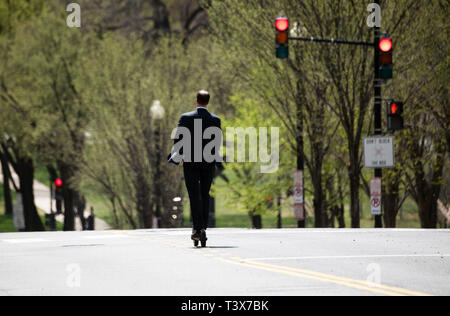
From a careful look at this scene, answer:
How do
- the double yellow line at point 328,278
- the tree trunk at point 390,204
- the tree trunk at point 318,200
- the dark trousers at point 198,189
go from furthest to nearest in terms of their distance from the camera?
the tree trunk at point 390,204 → the tree trunk at point 318,200 → the dark trousers at point 198,189 → the double yellow line at point 328,278

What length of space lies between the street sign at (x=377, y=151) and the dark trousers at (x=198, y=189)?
35.7ft

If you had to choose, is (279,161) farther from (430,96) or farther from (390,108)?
(390,108)

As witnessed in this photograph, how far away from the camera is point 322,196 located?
32.9 meters

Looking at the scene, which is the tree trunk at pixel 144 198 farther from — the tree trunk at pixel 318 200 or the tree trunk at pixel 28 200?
the tree trunk at pixel 28 200

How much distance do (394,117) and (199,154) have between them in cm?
1140

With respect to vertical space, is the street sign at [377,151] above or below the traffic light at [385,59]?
below

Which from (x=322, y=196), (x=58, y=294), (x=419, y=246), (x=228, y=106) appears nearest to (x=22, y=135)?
(x=228, y=106)

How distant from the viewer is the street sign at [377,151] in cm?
2311

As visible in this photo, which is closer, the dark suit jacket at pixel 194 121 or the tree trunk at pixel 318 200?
the dark suit jacket at pixel 194 121

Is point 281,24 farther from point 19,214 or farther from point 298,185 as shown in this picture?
point 19,214

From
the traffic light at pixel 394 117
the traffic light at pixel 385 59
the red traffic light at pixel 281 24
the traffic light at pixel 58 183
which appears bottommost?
the traffic light at pixel 58 183

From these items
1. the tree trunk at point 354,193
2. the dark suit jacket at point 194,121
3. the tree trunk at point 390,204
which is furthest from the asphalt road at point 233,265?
the tree trunk at point 390,204

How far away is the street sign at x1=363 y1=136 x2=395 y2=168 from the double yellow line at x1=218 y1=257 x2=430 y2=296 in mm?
12276

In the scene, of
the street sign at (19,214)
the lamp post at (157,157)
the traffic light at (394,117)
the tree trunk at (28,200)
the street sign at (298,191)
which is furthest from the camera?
the street sign at (19,214)
